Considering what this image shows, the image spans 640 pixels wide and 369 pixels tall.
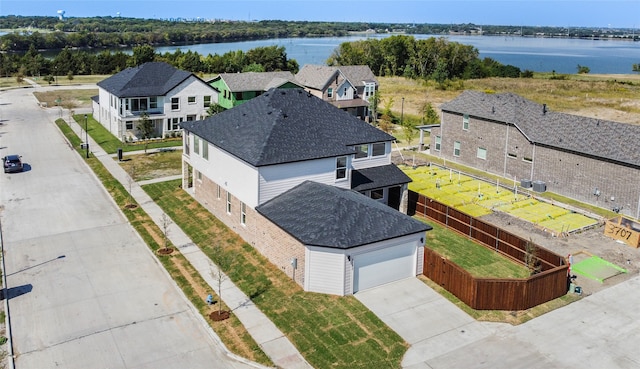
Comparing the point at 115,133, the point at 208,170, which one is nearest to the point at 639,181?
the point at 208,170

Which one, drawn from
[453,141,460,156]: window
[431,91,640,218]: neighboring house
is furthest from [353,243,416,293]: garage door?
[453,141,460,156]: window

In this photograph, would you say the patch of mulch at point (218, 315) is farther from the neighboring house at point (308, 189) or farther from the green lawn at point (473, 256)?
the green lawn at point (473, 256)

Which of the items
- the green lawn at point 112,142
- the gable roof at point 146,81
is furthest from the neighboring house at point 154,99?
the green lawn at point 112,142

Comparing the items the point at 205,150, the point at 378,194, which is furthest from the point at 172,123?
the point at 378,194

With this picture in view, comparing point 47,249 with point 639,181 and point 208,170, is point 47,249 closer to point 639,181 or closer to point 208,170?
point 208,170

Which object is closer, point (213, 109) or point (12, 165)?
point (12, 165)

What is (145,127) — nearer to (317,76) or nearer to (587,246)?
(317,76)
